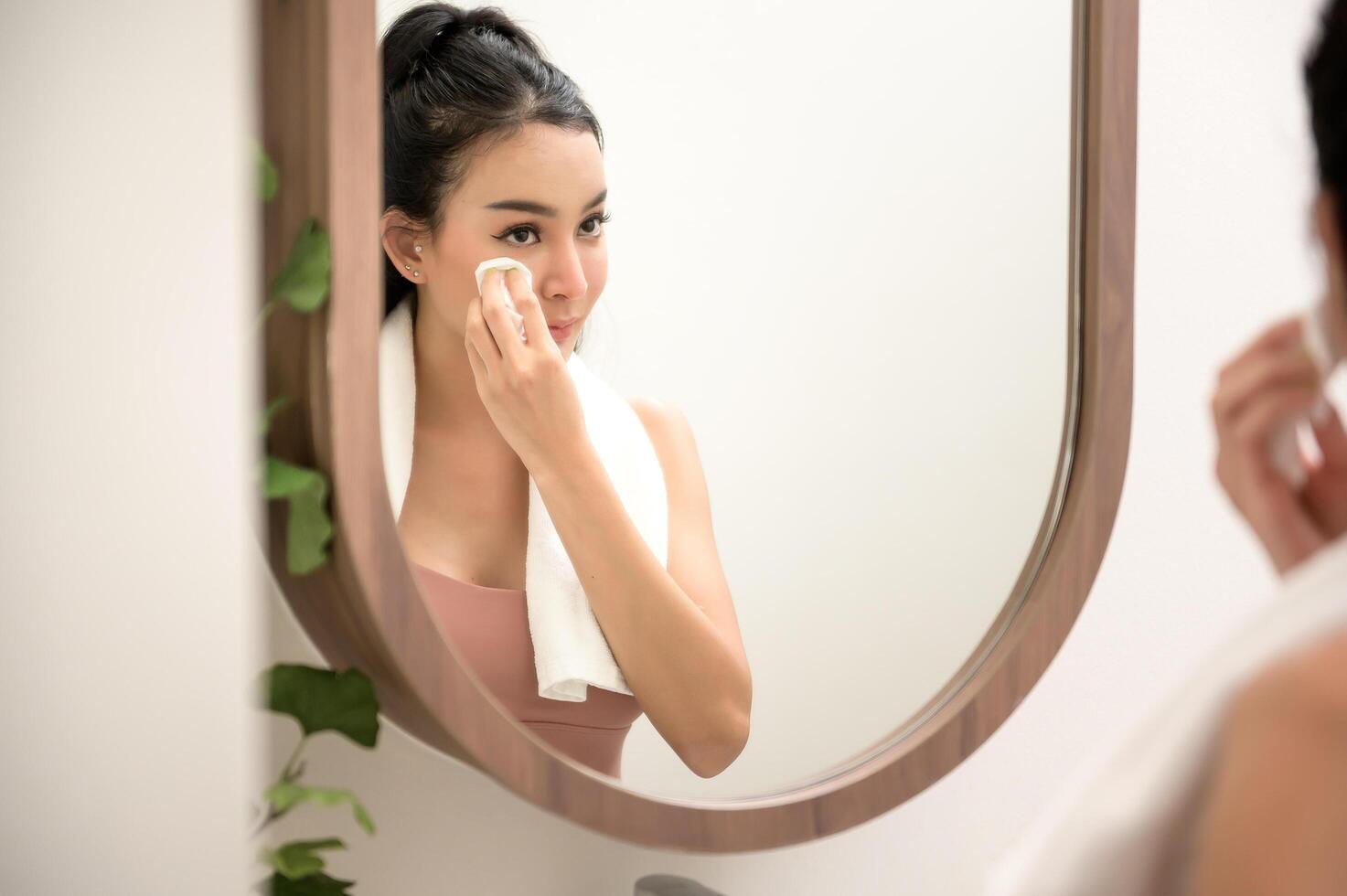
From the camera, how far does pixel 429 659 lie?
0.50 meters

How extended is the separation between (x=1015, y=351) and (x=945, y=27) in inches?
7.4

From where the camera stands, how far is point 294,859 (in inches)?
17.8

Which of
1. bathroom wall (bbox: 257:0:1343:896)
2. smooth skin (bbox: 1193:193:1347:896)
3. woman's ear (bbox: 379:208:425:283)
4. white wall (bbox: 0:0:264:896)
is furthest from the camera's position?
bathroom wall (bbox: 257:0:1343:896)

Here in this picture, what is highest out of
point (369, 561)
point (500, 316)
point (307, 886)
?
point (500, 316)

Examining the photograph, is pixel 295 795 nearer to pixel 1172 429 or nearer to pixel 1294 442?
pixel 1294 442

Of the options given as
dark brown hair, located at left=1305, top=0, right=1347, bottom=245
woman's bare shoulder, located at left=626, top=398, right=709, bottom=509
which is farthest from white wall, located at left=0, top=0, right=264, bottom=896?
dark brown hair, located at left=1305, top=0, right=1347, bottom=245

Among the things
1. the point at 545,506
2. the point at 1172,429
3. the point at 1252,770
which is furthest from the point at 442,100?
the point at 1172,429

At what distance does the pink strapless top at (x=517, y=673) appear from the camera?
53 cm

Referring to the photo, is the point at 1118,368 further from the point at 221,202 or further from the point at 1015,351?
the point at 221,202

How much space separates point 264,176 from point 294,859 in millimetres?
248

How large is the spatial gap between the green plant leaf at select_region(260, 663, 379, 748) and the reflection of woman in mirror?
54 millimetres

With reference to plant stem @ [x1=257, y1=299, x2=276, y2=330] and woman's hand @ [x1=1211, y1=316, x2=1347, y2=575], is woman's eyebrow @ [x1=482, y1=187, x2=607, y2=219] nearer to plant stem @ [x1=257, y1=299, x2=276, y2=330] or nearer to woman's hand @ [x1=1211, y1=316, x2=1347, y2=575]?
plant stem @ [x1=257, y1=299, x2=276, y2=330]

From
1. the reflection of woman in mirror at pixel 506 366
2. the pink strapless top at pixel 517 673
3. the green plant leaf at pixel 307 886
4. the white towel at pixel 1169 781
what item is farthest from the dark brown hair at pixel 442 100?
the white towel at pixel 1169 781

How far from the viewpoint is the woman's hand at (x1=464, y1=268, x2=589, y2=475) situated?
1.73 feet
